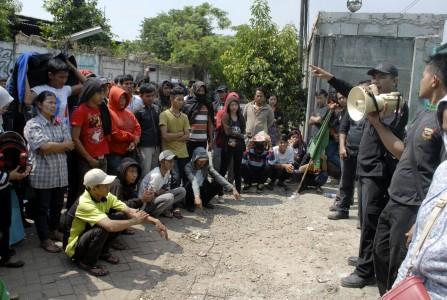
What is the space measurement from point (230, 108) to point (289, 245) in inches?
109

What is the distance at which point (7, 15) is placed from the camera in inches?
682

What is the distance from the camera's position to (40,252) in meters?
4.29

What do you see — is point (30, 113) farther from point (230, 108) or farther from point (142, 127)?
point (230, 108)

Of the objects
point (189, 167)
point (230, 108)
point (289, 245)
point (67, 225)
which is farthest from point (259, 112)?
point (67, 225)

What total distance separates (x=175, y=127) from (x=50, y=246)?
8.03ft

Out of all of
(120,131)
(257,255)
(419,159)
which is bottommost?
(257,255)

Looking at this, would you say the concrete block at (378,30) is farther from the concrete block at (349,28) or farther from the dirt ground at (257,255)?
the dirt ground at (257,255)

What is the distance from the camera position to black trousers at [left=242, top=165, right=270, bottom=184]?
7.48 m

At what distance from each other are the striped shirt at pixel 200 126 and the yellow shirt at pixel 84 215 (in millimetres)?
2677

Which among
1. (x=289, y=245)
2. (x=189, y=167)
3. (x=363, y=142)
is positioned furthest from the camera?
(x=189, y=167)

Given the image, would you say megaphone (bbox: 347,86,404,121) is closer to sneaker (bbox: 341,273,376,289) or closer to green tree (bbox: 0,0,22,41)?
sneaker (bbox: 341,273,376,289)

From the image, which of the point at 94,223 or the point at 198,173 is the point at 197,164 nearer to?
the point at 198,173

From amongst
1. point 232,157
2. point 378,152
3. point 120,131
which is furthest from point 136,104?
point 378,152

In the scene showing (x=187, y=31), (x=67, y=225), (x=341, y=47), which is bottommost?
(x=67, y=225)
